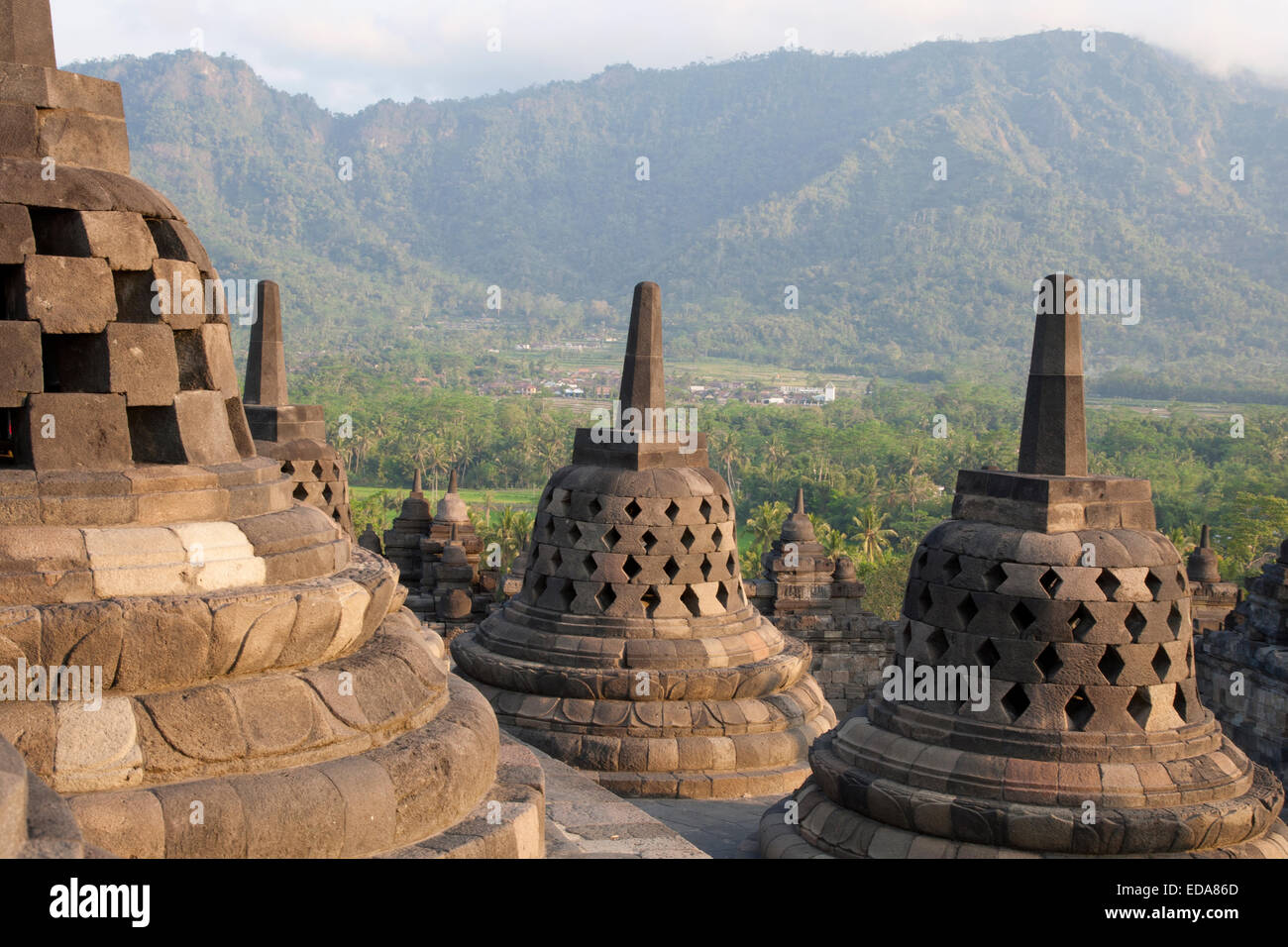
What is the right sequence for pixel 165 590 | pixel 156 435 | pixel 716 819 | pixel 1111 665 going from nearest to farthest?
pixel 165 590 → pixel 156 435 → pixel 1111 665 → pixel 716 819

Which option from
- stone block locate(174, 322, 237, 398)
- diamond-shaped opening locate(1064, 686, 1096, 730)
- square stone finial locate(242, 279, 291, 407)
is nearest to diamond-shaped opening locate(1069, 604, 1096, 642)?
diamond-shaped opening locate(1064, 686, 1096, 730)

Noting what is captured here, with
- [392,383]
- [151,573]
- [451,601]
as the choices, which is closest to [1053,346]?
[151,573]

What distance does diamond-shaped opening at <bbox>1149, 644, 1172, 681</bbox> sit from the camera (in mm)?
7473

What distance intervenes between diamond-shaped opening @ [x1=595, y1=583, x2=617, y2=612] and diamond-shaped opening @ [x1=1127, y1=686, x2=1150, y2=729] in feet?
14.3

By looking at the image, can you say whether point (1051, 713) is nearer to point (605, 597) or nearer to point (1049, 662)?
point (1049, 662)

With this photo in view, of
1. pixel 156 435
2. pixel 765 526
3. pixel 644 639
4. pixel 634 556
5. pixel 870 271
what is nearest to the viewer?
pixel 156 435

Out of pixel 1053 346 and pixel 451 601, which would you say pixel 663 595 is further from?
pixel 451 601

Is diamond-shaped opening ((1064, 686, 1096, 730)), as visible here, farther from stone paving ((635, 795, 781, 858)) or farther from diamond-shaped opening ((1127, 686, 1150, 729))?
stone paving ((635, 795, 781, 858))

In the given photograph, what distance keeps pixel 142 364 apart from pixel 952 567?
4873mm

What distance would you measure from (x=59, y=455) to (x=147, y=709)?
35.4 inches

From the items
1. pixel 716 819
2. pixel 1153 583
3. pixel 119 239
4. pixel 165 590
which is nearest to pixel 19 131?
pixel 119 239

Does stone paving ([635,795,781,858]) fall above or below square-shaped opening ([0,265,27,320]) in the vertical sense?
below

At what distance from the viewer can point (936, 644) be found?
7.75 metres

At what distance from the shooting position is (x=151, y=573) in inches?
157
